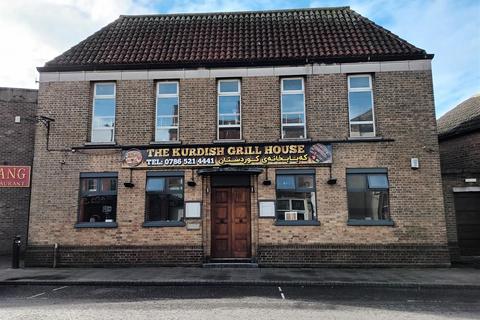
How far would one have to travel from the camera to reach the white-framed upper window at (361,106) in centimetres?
1340

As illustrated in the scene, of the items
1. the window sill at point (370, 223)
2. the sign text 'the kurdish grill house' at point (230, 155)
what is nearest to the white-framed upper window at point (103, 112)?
the sign text 'the kurdish grill house' at point (230, 155)

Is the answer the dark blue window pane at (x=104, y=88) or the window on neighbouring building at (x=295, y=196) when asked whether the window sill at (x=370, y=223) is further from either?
the dark blue window pane at (x=104, y=88)

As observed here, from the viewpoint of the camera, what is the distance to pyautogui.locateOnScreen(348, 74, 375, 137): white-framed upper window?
13.4 meters

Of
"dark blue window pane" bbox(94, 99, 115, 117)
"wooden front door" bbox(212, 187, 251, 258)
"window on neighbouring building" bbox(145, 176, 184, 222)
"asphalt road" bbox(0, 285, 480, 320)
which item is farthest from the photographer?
"dark blue window pane" bbox(94, 99, 115, 117)

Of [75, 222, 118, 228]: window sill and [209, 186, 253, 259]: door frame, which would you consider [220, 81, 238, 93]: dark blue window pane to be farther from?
[75, 222, 118, 228]: window sill

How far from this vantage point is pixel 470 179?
13.8 metres

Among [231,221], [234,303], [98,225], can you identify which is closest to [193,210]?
[231,221]

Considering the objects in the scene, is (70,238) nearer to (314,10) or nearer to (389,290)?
(389,290)

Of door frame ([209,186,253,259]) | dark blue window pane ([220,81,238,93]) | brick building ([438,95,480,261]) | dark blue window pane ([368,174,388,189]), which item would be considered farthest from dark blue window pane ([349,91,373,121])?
door frame ([209,186,253,259])

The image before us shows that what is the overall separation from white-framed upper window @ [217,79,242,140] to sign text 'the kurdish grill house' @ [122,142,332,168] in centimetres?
60

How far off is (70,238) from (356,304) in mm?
9534

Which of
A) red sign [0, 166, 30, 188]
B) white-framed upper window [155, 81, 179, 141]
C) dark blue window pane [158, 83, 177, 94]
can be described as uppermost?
dark blue window pane [158, 83, 177, 94]

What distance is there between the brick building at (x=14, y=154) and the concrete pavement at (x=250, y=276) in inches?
→ 145

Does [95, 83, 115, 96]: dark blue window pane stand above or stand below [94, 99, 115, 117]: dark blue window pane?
above
